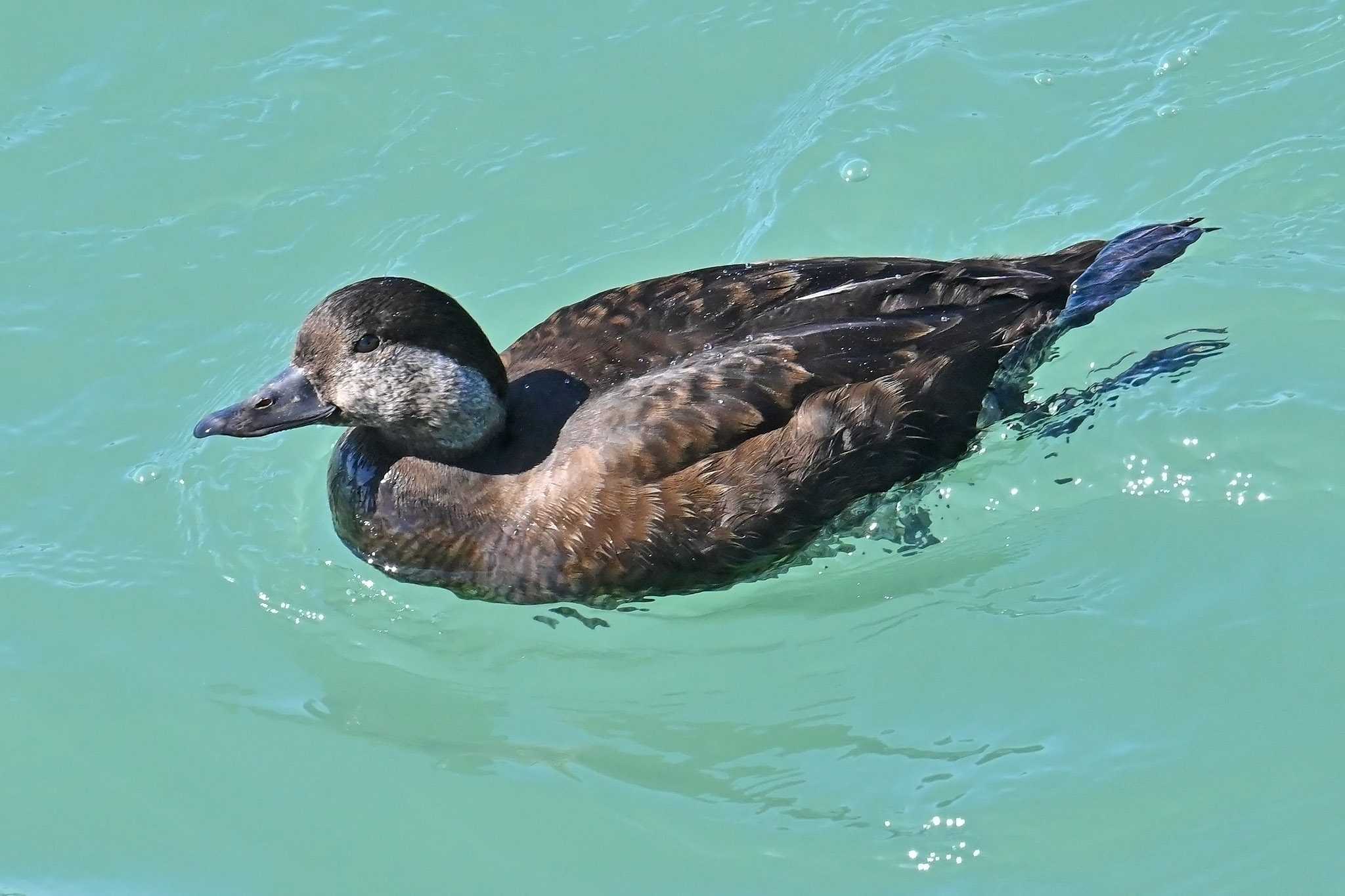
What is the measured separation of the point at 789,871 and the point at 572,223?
382 centimetres

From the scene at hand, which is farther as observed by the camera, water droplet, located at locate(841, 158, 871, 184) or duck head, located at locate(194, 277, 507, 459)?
water droplet, located at locate(841, 158, 871, 184)

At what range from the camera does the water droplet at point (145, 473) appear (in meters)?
6.73

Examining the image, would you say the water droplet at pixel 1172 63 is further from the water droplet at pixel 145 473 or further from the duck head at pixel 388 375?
the water droplet at pixel 145 473

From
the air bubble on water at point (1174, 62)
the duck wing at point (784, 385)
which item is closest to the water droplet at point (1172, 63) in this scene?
the air bubble on water at point (1174, 62)

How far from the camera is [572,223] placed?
→ 25.5 ft

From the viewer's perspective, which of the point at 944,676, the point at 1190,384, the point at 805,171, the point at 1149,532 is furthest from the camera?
the point at 805,171

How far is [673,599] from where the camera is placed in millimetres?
6078

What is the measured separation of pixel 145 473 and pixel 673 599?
2460mm

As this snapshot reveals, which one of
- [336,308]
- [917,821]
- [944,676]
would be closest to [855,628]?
[944,676]

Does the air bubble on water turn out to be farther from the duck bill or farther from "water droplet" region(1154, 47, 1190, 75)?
the duck bill

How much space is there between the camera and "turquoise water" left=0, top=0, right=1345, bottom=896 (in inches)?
206

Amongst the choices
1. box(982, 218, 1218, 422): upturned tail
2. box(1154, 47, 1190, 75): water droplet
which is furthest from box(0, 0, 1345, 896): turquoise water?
box(982, 218, 1218, 422): upturned tail

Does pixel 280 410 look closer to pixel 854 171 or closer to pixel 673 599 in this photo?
pixel 673 599

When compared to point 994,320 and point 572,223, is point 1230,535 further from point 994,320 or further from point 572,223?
point 572,223
